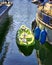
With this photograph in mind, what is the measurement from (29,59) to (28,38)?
197 inches

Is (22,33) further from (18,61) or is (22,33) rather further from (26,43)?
(18,61)

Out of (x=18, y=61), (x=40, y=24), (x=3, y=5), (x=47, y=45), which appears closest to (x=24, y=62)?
(x=18, y=61)

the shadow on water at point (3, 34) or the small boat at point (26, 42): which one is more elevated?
the small boat at point (26, 42)

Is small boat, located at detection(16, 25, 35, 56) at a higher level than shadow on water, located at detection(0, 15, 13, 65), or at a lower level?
higher

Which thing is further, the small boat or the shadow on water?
the small boat

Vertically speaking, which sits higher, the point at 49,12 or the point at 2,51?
the point at 49,12

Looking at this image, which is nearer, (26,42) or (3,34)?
(26,42)

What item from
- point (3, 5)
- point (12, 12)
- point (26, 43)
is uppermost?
point (26, 43)

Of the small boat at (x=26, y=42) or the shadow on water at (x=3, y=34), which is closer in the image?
the shadow on water at (x=3, y=34)

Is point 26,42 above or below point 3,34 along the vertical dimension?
above

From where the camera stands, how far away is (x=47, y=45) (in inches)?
1516

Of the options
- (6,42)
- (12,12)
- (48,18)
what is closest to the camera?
(48,18)

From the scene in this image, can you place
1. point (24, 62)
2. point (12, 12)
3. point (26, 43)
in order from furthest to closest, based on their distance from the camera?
point (12, 12) → point (26, 43) → point (24, 62)

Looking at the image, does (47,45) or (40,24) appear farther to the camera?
(40,24)
